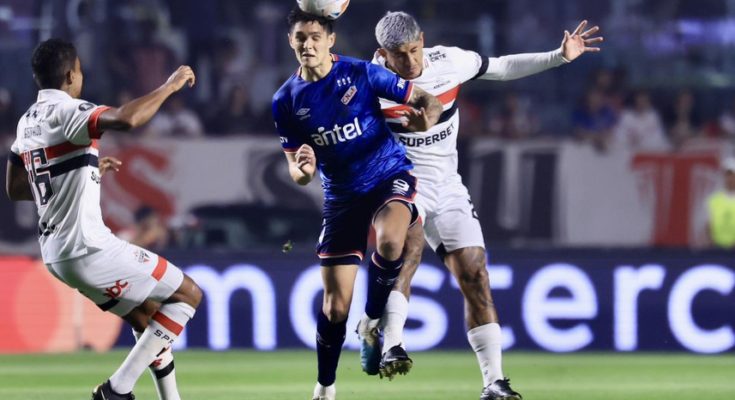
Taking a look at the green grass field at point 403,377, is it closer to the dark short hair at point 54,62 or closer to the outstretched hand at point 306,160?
the outstretched hand at point 306,160

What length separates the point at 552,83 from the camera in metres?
17.0

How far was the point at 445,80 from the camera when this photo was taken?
8594mm

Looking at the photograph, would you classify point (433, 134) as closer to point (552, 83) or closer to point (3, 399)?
point (3, 399)

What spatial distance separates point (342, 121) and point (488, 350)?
5.06 ft

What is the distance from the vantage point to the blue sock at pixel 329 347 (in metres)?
7.95

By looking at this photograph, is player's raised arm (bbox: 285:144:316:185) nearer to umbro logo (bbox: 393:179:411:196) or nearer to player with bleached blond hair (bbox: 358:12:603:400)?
umbro logo (bbox: 393:179:411:196)

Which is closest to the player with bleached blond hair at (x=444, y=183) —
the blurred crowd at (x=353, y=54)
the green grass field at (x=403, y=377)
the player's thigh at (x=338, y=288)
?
the player's thigh at (x=338, y=288)

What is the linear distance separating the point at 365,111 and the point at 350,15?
9294 mm

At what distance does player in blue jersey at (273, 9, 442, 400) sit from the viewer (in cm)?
784

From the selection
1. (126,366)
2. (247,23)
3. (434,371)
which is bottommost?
(434,371)

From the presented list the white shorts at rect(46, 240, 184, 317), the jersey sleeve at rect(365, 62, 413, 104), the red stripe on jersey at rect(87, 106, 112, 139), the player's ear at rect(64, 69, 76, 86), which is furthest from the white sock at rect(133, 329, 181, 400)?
the jersey sleeve at rect(365, 62, 413, 104)

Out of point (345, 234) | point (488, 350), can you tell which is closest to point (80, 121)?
point (345, 234)

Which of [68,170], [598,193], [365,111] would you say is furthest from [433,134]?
[598,193]

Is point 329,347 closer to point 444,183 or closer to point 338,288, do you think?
point 338,288
